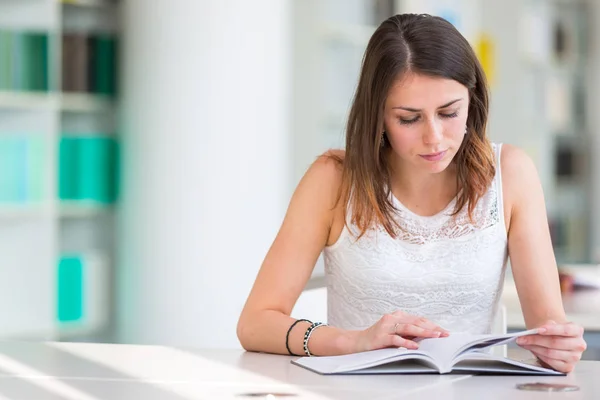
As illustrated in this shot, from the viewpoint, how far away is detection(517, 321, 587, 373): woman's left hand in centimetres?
158

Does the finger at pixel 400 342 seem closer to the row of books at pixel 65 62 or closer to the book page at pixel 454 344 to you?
the book page at pixel 454 344

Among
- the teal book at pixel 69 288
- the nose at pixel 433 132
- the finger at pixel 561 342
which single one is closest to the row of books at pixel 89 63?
the teal book at pixel 69 288

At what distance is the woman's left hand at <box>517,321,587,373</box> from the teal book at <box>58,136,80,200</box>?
2.86m

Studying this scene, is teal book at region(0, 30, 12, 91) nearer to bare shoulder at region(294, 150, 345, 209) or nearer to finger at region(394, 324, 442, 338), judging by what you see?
bare shoulder at region(294, 150, 345, 209)

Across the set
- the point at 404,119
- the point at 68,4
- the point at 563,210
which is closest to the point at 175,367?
the point at 404,119

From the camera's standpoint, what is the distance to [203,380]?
153 centimetres

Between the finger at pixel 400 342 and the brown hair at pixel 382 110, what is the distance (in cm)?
49

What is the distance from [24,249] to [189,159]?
73 centimetres

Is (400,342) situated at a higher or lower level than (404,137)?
lower

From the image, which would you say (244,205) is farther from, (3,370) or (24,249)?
(3,370)

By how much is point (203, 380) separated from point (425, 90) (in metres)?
0.71

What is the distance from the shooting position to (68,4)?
4.25m

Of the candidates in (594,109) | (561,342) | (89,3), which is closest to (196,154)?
(89,3)

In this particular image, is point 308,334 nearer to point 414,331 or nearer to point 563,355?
point 414,331
